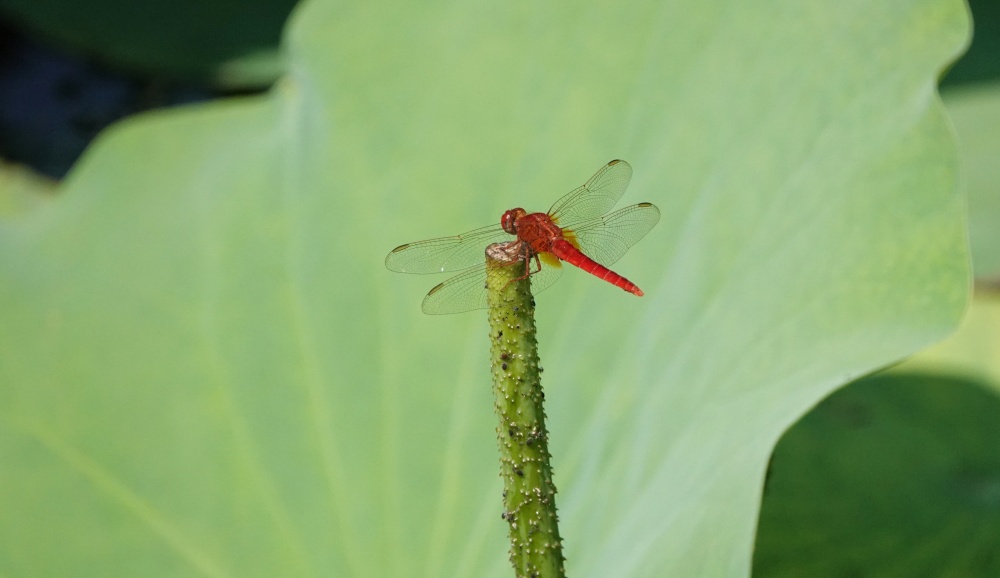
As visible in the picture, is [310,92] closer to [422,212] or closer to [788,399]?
[422,212]

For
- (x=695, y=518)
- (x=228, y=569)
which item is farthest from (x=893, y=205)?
(x=228, y=569)

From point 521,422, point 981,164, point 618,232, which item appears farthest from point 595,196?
point 981,164

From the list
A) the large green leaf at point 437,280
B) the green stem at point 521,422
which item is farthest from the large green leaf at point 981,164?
the green stem at point 521,422

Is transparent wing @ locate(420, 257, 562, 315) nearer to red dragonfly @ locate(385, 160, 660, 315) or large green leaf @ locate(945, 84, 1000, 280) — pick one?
red dragonfly @ locate(385, 160, 660, 315)

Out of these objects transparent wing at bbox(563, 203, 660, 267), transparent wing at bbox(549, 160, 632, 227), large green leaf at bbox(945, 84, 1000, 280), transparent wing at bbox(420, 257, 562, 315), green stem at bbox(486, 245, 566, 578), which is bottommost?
green stem at bbox(486, 245, 566, 578)

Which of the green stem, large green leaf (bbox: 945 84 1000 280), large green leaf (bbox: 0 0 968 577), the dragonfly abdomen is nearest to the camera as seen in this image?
the green stem

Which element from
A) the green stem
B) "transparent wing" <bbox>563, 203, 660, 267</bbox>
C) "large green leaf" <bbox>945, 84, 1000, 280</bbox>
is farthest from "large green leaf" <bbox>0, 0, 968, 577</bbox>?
"large green leaf" <bbox>945, 84, 1000, 280</bbox>

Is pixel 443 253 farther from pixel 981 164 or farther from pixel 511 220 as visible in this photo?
pixel 981 164
